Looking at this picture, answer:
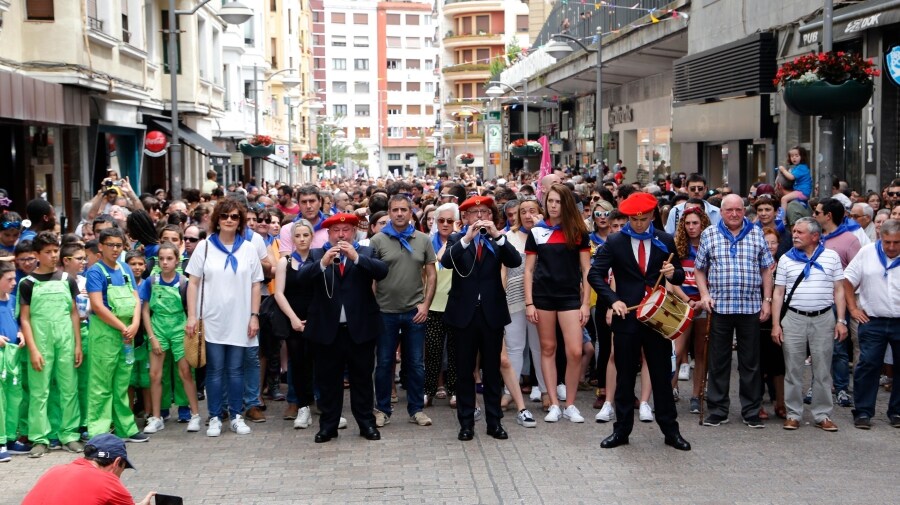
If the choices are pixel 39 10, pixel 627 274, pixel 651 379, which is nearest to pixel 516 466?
pixel 651 379

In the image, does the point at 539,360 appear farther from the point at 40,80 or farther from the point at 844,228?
the point at 40,80

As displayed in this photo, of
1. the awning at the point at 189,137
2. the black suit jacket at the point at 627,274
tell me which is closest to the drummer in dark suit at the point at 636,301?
the black suit jacket at the point at 627,274

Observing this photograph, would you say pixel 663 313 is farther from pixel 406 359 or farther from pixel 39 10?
pixel 39 10

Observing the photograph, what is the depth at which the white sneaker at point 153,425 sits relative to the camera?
9.50 meters

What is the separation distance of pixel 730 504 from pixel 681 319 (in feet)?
5.86

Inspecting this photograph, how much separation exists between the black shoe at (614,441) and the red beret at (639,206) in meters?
1.69

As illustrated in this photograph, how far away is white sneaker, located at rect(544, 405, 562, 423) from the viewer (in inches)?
379

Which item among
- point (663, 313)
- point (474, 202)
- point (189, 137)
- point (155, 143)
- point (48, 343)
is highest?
point (189, 137)

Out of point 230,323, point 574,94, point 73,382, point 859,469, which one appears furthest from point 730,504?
point 574,94

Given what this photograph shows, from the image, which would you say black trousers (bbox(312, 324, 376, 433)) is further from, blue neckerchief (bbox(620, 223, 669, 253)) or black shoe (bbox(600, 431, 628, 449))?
blue neckerchief (bbox(620, 223, 669, 253))

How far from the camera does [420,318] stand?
9.60m

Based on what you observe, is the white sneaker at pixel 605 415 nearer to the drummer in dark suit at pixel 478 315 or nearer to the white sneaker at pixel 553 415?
the white sneaker at pixel 553 415

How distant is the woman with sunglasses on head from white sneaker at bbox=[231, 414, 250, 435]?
2.53 meters

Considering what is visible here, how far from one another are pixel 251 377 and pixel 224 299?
2.68 feet
